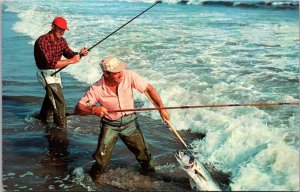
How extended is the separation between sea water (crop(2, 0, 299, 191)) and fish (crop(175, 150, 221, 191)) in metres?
0.27

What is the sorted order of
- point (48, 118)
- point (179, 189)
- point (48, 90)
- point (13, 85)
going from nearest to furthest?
point (179, 189)
point (48, 90)
point (48, 118)
point (13, 85)

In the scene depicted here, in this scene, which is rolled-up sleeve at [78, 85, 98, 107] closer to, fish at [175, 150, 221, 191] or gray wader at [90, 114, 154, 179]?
gray wader at [90, 114, 154, 179]

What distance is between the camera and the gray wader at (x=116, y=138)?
437 cm

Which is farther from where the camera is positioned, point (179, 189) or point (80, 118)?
point (80, 118)

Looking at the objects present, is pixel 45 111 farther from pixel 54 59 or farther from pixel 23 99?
pixel 23 99

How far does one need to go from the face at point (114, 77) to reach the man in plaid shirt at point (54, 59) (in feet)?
4.93

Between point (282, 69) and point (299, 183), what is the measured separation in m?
4.89

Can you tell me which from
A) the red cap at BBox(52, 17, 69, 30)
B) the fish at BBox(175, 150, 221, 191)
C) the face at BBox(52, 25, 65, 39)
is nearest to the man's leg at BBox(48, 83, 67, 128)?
the face at BBox(52, 25, 65, 39)

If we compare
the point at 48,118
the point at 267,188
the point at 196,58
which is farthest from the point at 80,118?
the point at 196,58

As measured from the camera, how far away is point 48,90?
5.78m

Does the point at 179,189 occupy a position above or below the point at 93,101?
below

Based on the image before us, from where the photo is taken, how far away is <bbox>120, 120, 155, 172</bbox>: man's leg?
14.7 feet

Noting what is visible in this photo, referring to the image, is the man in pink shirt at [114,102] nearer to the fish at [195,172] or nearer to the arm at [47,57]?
the fish at [195,172]

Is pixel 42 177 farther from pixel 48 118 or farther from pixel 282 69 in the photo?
pixel 282 69
